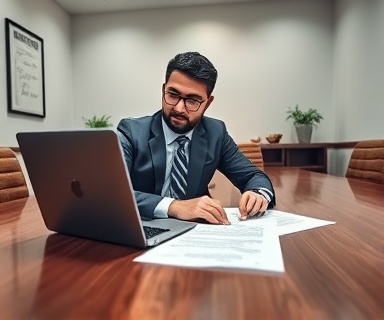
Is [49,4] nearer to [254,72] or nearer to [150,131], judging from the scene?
[254,72]

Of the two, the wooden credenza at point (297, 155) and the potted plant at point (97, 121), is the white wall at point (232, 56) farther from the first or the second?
the wooden credenza at point (297, 155)

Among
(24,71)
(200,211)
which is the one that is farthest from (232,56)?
(200,211)

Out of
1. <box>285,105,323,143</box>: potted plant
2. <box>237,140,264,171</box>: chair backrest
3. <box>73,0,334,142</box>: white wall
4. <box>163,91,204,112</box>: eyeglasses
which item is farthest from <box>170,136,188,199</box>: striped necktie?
<box>73,0,334,142</box>: white wall

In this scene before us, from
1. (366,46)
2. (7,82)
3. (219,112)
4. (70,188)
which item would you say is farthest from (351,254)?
(219,112)

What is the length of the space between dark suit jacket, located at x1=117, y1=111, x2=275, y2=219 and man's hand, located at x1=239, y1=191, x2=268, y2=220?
0.33 feet

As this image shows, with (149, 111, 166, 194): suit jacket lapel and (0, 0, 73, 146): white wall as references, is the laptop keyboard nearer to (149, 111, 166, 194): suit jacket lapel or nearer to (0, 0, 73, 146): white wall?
(149, 111, 166, 194): suit jacket lapel

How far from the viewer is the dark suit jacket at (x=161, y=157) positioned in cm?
106

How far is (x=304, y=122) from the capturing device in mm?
3848

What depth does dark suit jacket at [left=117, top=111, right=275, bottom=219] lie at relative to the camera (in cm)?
106

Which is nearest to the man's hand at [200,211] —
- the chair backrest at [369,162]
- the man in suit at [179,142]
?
the man in suit at [179,142]

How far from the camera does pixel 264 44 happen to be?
4.12 m

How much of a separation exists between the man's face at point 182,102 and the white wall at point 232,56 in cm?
312

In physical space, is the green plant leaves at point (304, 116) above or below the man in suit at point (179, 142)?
above

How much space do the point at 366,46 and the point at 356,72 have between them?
0.29 m
